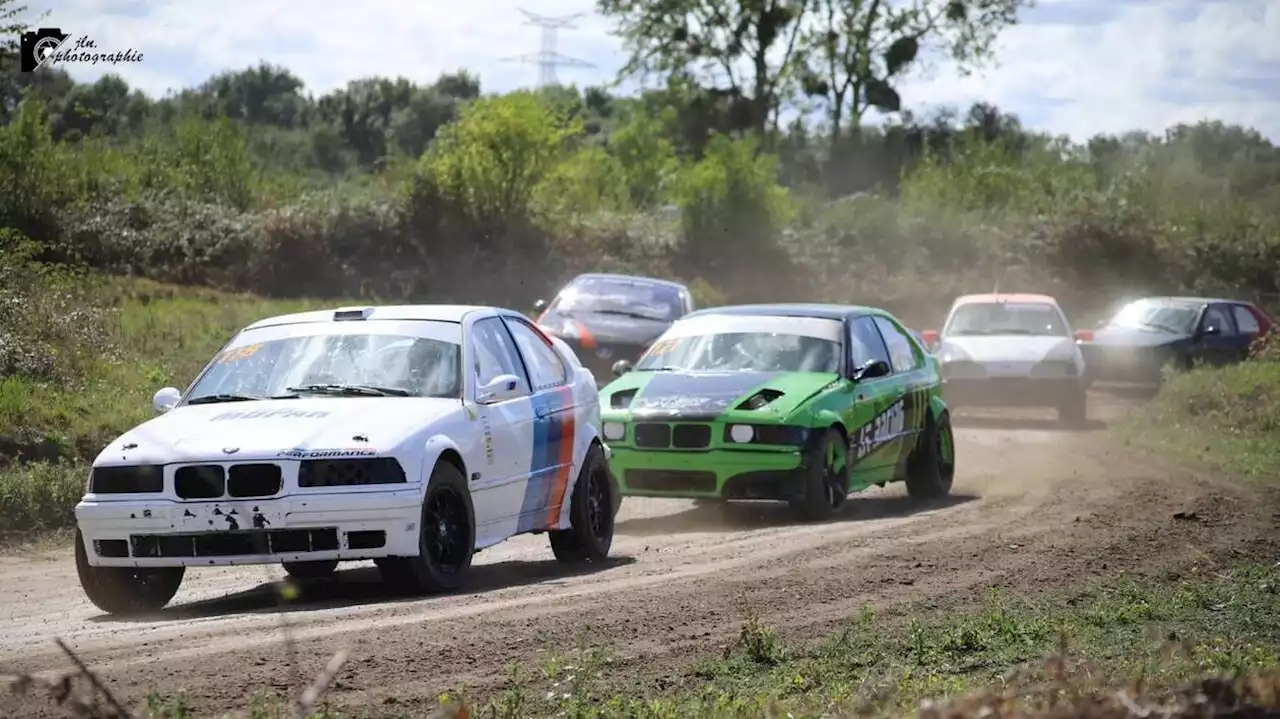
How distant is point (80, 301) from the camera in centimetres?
2033

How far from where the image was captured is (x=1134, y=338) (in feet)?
93.4

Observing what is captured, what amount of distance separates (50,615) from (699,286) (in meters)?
32.1

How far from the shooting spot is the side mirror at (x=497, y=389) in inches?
392

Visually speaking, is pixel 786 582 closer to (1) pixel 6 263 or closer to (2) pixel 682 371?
(2) pixel 682 371

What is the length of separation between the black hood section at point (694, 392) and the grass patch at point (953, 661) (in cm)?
468

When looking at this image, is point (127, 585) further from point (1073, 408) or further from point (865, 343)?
point (1073, 408)

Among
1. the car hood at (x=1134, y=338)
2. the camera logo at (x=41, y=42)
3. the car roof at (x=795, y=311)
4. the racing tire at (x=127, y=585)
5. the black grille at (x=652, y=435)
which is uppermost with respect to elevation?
the camera logo at (x=41, y=42)

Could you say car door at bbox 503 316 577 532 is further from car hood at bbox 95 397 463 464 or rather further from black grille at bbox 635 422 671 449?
black grille at bbox 635 422 671 449

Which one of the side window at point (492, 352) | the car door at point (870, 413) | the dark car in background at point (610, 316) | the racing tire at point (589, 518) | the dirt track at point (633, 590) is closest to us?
the dirt track at point (633, 590)

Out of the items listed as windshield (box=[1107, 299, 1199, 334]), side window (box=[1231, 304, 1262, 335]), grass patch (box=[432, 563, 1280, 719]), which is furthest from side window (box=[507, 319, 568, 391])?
side window (box=[1231, 304, 1262, 335])

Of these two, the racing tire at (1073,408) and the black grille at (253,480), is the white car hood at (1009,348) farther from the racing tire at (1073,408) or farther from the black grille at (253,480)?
the black grille at (253,480)

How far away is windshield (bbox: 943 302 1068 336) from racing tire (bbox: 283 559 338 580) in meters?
15.7

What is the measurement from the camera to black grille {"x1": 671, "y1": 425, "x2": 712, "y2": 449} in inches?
520

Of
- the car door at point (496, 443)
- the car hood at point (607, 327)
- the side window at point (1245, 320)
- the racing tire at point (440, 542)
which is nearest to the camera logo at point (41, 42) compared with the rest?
the car hood at point (607, 327)
